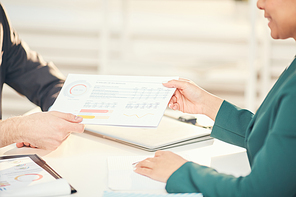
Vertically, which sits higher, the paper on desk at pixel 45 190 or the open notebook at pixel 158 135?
the paper on desk at pixel 45 190

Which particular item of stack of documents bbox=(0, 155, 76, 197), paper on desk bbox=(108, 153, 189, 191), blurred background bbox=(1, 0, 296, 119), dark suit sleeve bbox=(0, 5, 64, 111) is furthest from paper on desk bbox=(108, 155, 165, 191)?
blurred background bbox=(1, 0, 296, 119)

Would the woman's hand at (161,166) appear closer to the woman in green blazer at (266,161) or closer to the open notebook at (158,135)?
the woman in green blazer at (266,161)

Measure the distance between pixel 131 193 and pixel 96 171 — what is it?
0.60 feet

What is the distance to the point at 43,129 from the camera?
3.35 ft

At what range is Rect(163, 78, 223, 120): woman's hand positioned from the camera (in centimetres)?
117

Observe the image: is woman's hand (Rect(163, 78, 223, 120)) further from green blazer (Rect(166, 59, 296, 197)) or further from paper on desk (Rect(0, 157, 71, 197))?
paper on desk (Rect(0, 157, 71, 197))

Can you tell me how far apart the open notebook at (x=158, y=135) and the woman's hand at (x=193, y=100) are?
0.07 m

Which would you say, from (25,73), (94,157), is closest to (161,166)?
(94,157)

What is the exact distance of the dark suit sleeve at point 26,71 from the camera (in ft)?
4.91

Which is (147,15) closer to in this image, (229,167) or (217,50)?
(217,50)

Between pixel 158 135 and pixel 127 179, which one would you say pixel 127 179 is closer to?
pixel 127 179

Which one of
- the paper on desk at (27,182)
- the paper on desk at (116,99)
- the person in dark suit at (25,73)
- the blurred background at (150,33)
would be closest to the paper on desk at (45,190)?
the paper on desk at (27,182)

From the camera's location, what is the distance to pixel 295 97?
0.69 m

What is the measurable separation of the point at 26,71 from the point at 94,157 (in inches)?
28.3
